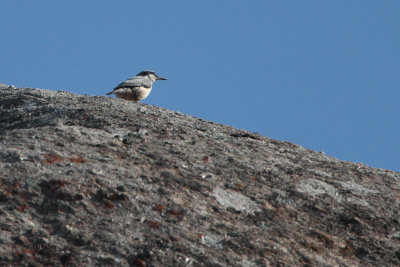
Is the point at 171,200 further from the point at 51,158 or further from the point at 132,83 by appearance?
the point at 132,83

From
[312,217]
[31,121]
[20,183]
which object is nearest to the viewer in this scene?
[20,183]

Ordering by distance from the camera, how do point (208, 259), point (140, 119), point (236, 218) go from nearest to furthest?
point (208, 259) → point (236, 218) → point (140, 119)

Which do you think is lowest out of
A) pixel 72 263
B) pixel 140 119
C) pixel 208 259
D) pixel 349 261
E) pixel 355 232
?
pixel 72 263

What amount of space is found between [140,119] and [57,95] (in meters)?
2.56

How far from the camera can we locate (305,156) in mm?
10266

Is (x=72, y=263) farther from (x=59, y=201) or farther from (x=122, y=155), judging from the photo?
(x=122, y=155)

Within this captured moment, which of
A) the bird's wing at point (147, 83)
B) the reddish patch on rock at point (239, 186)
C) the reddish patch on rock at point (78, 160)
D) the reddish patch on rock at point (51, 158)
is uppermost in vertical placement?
the bird's wing at point (147, 83)

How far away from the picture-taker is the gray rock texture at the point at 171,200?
5977 mm

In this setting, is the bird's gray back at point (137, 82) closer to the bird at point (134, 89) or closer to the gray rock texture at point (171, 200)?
the bird at point (134, 89)

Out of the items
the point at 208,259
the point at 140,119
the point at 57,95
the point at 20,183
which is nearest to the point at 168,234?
the point at 208,259

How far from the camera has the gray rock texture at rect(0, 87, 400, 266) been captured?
5.98 m

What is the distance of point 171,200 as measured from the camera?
22.7 ft

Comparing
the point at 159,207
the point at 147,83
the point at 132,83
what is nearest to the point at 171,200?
the point at 159,207

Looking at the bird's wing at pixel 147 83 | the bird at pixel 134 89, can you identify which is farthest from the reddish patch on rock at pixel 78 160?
the bird's wing at pixel 147 83
